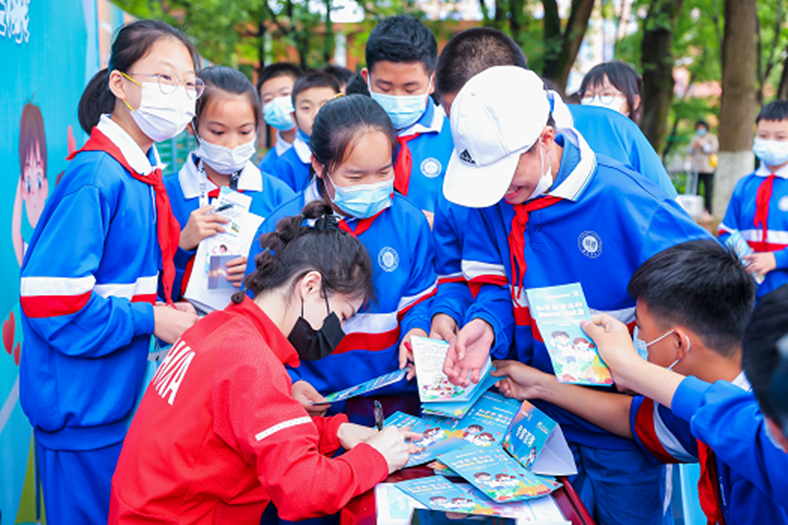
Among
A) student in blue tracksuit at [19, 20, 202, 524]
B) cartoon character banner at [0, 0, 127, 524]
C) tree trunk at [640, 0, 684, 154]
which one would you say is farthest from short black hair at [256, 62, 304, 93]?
tree trunk at [640, 0, 684, 154]

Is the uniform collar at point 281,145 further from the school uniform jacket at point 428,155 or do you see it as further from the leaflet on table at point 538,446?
the leaflet on table at point 538,446

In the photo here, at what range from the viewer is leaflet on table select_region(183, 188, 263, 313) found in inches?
106

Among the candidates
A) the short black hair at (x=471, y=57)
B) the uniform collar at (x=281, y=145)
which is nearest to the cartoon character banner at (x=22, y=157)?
the uniform collar at (x=281, y=145)

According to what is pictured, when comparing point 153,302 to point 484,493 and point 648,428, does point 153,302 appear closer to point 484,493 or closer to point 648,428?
point 484,493

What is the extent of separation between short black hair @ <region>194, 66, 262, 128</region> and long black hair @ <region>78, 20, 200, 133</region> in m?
0.32

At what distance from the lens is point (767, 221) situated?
472cm

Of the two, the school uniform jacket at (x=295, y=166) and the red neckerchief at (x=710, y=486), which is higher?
the school uniform jacket at (x=295, y=166)

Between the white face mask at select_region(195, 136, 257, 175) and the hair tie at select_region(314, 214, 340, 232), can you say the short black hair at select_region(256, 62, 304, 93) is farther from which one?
the hair tie at select_region(314, 214, 340, 232)

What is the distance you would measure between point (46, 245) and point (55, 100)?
1.71 metres

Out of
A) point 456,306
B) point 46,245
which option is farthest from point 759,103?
point 46,245

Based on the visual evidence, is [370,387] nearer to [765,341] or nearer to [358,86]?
[765,341]

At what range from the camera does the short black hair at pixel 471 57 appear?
2695 mm

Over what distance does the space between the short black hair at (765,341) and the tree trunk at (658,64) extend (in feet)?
36.8

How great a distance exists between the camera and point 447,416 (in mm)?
1924
